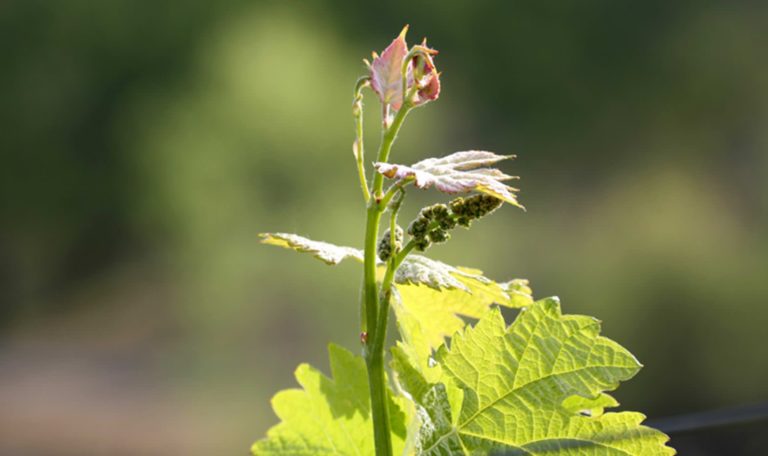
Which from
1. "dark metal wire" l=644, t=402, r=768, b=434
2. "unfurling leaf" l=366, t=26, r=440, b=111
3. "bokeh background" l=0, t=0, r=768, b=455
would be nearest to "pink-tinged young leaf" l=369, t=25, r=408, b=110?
"unfurling leaf" l=366, t=26, r=440, b=111

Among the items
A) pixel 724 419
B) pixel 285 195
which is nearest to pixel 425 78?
pixel 724 419

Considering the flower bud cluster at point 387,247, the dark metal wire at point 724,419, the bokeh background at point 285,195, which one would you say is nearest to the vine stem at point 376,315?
the flower bud cluster at point 387,247

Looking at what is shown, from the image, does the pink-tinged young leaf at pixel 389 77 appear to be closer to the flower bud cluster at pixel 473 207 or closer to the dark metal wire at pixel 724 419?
the flower bud cluster at pixel 473 207

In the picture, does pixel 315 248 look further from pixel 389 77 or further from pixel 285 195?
pixel 285 195

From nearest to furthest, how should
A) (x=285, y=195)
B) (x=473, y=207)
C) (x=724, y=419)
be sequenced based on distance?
1. (x=473, y=207)
2. (x=724, y=419)
3. (x=285, y=195)

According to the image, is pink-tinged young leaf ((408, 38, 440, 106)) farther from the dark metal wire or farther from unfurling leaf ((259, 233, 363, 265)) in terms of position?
the dark metal wire
